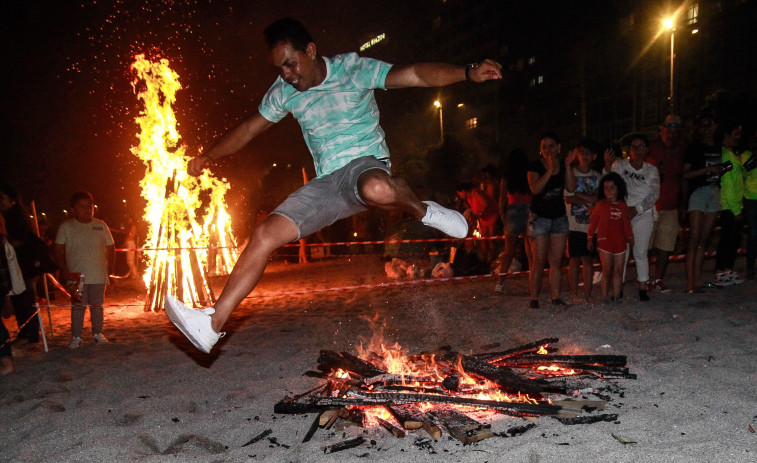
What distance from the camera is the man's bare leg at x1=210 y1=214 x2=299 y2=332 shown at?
10.1ft

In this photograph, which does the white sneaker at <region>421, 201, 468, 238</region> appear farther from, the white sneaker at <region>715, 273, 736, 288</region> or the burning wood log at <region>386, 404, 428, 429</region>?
the white sneaker at <region>715, 273, 736, 288</region>

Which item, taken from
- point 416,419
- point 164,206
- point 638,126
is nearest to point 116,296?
point 164,206

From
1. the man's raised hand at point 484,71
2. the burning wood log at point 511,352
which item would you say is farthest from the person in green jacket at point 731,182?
the man's raised hand at point 484,71

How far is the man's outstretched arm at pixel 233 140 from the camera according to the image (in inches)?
146

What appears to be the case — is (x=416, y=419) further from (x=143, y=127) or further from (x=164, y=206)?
(x=143, y=127)

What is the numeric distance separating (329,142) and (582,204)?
4.22m

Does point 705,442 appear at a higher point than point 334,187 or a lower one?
lower

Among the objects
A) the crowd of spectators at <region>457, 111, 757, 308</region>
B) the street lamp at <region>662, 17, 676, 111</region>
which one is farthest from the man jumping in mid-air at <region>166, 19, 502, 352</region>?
the street lamp at <region>662, 17, 676, 111</region>

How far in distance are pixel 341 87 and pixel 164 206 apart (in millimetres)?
6317

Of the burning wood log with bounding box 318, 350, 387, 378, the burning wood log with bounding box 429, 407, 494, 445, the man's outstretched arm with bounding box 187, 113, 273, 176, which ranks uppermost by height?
the man's outstretched arm with bounding box 187, 113, 273, 176

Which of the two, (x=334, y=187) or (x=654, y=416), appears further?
(x=334, y=187)

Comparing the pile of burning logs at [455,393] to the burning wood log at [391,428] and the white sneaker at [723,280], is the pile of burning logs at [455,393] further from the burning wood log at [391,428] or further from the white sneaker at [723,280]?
the white sneaker at [723,280]

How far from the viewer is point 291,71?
326 centimetres

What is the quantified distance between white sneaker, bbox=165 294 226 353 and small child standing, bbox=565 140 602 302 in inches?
189
